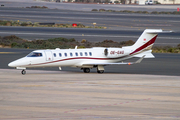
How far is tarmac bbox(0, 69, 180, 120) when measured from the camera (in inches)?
638

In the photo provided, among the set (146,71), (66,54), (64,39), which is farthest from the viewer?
(64,39)

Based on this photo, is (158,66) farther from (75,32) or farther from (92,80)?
(75,32)

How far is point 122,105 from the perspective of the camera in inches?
714

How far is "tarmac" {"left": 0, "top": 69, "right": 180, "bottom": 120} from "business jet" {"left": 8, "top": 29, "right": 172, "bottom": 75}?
1390mm

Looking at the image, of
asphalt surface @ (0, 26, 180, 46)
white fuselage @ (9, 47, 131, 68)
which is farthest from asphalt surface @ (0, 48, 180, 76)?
asphalt surface @ (0, 26, 180, 46)

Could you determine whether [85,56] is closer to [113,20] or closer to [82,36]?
[82,36]

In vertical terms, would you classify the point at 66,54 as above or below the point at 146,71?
above

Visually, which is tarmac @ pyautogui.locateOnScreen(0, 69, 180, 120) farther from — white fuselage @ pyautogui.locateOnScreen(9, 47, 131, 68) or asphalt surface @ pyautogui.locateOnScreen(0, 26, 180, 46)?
asphalt surface @ pyautogui.locateOnScreen(0, 26, 180, 46)

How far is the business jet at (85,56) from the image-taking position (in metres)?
30.0

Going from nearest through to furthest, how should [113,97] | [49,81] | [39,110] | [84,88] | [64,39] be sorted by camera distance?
[39,110] < [113,97] < [84,88] < [49,81] < [64,39]

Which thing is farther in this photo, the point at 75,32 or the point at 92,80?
the point at 75,32

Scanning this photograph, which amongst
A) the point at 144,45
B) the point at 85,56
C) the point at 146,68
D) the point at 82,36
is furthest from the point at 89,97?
the point at 82,36

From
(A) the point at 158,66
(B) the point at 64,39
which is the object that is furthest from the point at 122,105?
(B) the point at 64,39

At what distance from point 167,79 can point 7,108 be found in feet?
49.7
